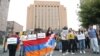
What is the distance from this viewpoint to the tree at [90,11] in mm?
34406

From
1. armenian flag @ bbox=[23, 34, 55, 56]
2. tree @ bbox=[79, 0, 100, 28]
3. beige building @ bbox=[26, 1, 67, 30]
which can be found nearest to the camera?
armenian flag @ bbox=[23, 34, 55, 56]

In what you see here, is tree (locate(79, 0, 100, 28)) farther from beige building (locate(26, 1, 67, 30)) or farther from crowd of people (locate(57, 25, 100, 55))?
beige building (locate(26, 1, 67, 30))

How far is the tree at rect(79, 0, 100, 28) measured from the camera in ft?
113

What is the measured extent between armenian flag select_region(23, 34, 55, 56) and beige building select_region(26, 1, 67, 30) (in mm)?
76789

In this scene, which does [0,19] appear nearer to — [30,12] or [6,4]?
[6,4]

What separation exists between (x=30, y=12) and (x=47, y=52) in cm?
8308

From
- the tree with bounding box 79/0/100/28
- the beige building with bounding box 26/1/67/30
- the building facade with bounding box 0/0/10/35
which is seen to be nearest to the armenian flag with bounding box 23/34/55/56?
the tree with bounding box 79/0/100/28

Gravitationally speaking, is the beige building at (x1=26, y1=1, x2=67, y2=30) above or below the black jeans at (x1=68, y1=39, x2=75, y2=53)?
above

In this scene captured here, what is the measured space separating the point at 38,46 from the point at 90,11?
2165 cm

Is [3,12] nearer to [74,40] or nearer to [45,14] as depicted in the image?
[74,40]

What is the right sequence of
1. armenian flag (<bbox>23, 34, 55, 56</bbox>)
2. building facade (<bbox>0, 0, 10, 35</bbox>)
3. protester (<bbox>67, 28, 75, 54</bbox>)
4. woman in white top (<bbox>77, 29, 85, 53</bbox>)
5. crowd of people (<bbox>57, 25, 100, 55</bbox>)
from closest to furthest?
armenian flag (<bbox>23, 34, 55, 56</bbox>)
protester (<bbox>67, 28, 75, 54</bbox>)
crowd of people (<bbox>57, 25, 100, 55</bbox>)
woman in white top (<bbox>77, 29, 85, 53</bbox>)
building facade (<bbox>0, 0, 10, 35</bbox>)

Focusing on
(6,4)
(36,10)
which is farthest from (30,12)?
(6,4)

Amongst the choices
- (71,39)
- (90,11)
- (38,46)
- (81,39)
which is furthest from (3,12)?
(38,46)

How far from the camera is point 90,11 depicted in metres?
35.6
